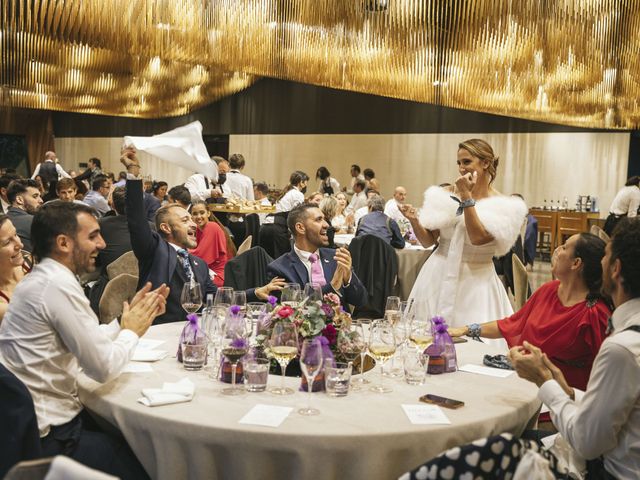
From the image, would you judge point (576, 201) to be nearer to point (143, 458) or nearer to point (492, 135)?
point (492, 135)

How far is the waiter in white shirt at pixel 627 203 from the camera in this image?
39.7ft

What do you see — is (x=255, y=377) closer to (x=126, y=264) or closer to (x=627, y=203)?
(x=126, y=264)

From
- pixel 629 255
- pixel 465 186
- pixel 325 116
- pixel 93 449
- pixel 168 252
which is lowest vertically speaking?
pixel 93 449

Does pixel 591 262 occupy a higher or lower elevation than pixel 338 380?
higher

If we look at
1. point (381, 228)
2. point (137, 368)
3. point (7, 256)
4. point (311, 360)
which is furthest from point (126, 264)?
point (381, 228)

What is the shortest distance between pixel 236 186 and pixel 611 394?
8.85 meters

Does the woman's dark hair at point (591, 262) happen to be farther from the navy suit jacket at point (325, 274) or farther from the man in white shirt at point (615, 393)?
the navy suit jacket at point (325, 274)

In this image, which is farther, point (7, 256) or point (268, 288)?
point (268, 288)

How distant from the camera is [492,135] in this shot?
50.6 ft

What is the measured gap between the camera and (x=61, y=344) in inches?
94.7

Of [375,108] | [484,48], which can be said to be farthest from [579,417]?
[375,108]

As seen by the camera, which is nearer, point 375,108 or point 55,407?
point 55,407

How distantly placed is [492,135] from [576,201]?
229 centimetres

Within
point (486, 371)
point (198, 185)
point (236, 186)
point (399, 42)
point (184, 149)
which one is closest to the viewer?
point (486, 371)
